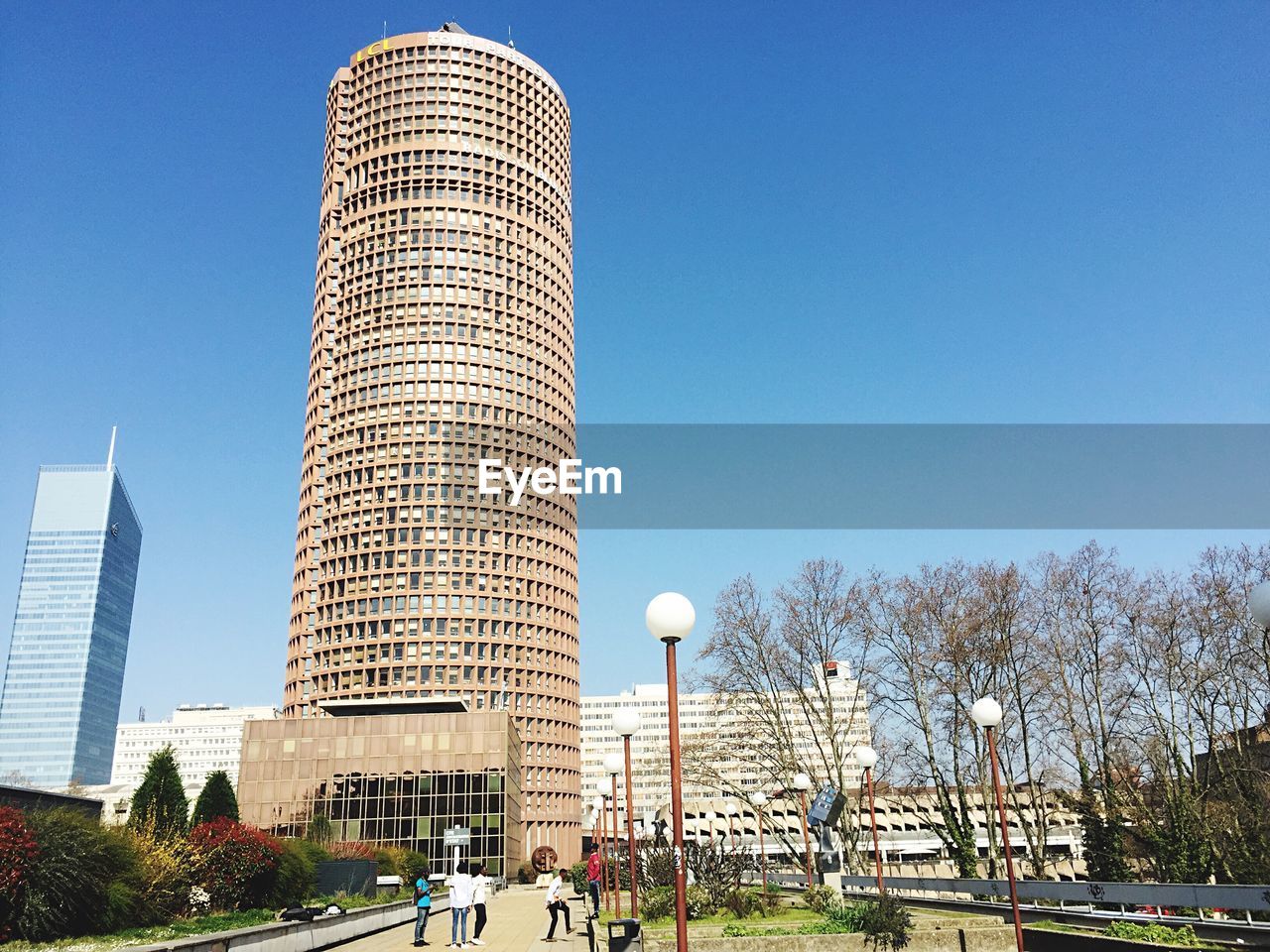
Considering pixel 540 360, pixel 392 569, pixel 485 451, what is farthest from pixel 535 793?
pixel 540 360

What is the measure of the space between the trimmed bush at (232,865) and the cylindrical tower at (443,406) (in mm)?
79663

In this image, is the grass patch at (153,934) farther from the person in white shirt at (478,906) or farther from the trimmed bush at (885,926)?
the trimmed bush at (885,926)

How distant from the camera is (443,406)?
11169 cm

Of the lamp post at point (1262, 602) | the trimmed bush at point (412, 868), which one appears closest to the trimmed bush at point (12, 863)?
the lamp post at point (1262, 602)

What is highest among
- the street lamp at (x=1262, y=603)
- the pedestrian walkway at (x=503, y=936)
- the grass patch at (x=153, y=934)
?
the street lamp at (x=1262, y=603)

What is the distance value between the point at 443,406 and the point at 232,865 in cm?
9030

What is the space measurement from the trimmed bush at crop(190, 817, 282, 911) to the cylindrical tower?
79.7 meters

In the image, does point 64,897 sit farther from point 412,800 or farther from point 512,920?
point 412,800

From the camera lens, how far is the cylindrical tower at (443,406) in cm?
10819

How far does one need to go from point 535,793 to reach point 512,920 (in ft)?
253

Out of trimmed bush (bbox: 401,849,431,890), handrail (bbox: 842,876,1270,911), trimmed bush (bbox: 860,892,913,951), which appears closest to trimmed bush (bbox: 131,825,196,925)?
trimmed bush (bbox: 860,892,913,951)

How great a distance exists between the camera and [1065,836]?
13275 cm

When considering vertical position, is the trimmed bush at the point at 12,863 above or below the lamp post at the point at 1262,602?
below

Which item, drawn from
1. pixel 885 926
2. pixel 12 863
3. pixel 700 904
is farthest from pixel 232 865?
pixel 885 926
